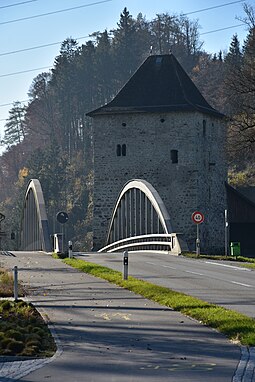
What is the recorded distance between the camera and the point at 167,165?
66.2 metres

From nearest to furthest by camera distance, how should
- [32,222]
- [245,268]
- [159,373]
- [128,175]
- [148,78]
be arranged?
[159,373], [245,268], [32,222], [128,175], [148,78]

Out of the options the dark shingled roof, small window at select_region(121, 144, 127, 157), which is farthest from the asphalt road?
the dark shingled roof

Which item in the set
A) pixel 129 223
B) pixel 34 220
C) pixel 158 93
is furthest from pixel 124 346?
pixel 158 93

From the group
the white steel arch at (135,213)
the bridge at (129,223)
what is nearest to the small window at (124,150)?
the bridge at (129,223)

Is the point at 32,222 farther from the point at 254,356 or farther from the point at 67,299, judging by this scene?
the point at 254,356

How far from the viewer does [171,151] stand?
66.3m

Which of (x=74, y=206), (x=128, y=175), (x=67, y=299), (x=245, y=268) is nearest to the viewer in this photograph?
(x=67, y=299)

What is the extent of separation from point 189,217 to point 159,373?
177 feet

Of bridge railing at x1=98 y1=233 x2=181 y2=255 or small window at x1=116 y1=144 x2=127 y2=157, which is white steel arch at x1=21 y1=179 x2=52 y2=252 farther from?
small window at x1=116 y1=144 x2=127 y2=157

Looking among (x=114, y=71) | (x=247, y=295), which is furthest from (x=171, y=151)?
(x=114, y=71)

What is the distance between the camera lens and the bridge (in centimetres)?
4797

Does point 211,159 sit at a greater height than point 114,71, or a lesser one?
lesser

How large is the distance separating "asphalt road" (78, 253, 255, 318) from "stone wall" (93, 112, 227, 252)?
31.2 m

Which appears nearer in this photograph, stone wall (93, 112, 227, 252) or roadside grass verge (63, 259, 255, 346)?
roadside grass verge (63, 259, 255, 346)
